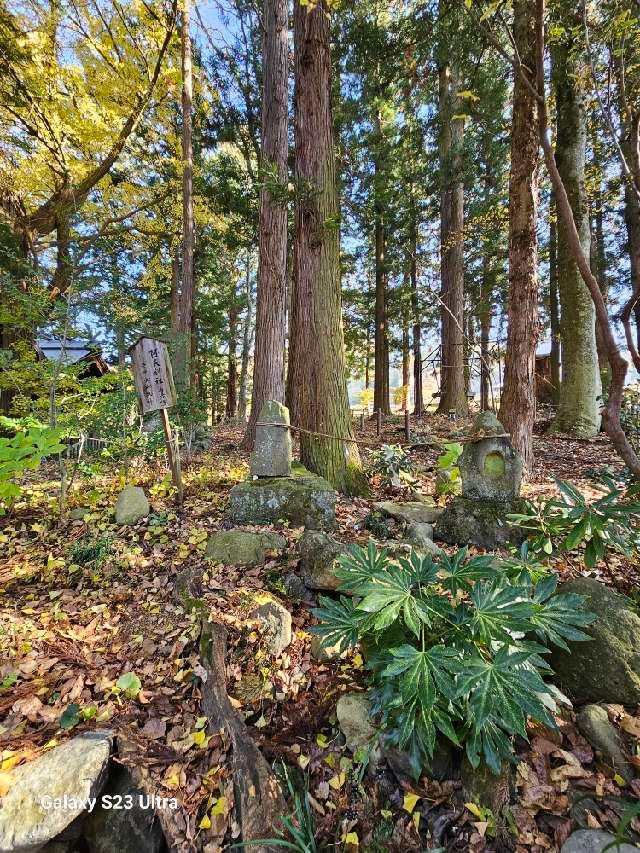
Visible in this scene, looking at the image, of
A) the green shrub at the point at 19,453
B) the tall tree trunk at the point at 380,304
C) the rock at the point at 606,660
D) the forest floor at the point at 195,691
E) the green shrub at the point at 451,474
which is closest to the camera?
the forest floor at the point at 195,691

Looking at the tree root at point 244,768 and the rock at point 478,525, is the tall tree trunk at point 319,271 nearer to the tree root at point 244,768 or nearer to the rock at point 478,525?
the rock at point 478,525

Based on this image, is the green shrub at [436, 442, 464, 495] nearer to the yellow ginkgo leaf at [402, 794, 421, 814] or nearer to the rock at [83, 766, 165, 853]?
the yellow ginkgo leaf at [402, 794, 421, 814]

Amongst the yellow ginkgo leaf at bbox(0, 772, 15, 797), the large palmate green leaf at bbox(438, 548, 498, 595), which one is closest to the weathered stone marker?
the large palmate green leaf at bbox(438, 548, 498, 595)

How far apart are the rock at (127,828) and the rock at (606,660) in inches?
80.2

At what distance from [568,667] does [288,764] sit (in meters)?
1.45

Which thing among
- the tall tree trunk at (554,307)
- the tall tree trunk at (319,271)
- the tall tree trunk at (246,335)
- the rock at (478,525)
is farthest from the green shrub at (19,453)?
the tall tree trunk at (246,335)

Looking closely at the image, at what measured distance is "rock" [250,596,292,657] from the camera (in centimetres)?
A: 213

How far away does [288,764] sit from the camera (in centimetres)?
161

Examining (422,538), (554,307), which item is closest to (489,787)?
(422,538)

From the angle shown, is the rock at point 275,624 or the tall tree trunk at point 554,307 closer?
the rock at point 275,624

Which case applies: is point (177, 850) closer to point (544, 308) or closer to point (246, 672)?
point (246, 672)

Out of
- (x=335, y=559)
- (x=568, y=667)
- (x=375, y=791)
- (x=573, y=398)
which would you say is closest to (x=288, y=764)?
(x=375, y=791)

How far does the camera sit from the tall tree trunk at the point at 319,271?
420 cm

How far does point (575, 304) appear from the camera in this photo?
6.62 m
